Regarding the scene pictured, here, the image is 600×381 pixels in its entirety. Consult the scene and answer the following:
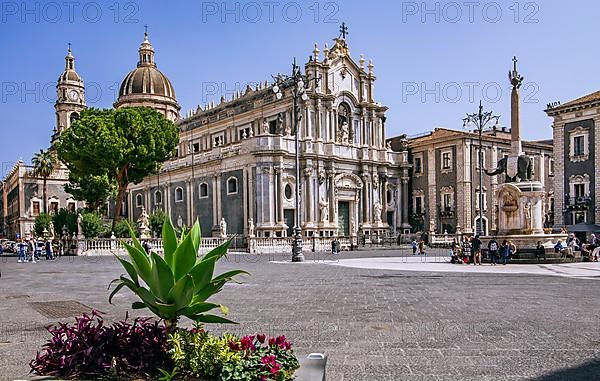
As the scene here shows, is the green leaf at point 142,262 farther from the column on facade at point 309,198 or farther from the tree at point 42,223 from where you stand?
the tree at point 42,223

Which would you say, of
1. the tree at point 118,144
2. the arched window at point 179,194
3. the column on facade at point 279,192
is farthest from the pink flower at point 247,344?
the arched window at point 179,194

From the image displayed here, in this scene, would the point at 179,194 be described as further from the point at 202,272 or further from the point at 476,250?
the point at 202,272

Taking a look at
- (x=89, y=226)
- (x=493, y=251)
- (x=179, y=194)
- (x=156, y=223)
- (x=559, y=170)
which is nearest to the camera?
(x=493, y=251)

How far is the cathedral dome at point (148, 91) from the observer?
68.8 meters

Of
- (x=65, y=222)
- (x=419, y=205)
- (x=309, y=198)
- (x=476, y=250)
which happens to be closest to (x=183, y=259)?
(x=476, y=250)

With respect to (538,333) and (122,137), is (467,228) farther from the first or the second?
(538,333)

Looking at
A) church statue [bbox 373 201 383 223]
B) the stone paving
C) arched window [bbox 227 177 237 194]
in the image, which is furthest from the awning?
the stone paving

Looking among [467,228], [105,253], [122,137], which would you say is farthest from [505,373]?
[467,228]

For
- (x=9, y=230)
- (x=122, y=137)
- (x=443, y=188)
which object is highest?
(x=122, y=137)

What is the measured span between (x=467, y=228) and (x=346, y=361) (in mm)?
46717

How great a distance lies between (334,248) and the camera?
3806cm

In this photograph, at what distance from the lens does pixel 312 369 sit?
156 inches

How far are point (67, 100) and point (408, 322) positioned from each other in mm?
76035

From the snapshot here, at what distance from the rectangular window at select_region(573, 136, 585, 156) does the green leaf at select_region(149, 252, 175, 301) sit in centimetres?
4567
